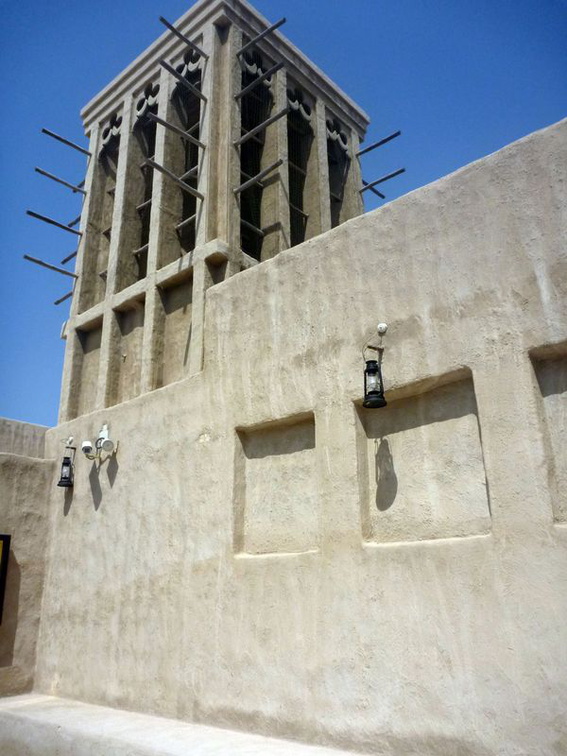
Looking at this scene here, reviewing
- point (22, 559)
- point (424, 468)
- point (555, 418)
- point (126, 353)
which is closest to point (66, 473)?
point (22, 559)

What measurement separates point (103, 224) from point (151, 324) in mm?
4611

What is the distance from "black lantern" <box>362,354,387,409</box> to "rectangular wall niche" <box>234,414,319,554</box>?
2.57 feet

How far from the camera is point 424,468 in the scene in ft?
15.5

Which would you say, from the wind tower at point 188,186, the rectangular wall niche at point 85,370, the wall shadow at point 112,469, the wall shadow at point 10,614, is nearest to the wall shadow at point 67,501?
the wall shadow at point 10,614

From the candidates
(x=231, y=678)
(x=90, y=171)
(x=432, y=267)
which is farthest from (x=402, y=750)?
(x=90, y=171)

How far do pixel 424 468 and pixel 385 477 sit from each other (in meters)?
0.36

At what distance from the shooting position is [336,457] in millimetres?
5172

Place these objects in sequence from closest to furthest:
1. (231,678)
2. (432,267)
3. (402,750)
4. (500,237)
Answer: (402,750) → (500,237) → (432,267) → (231,678)

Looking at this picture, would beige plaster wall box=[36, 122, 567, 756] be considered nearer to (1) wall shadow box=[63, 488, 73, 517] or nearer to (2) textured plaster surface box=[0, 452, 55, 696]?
(2) textured plaster surface box=[0, 452, 55, 696]

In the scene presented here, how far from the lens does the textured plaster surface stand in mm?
7602

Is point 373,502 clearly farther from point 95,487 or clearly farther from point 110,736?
point 95,487

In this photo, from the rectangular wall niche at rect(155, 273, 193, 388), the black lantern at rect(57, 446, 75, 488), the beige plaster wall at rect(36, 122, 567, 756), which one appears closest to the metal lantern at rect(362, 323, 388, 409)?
the beige plaster wall at rect(36, 122, 567, 756)

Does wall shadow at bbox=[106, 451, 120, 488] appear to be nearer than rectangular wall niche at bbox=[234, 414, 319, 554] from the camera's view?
No

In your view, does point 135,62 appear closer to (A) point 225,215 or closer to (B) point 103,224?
(B) point 103,224
